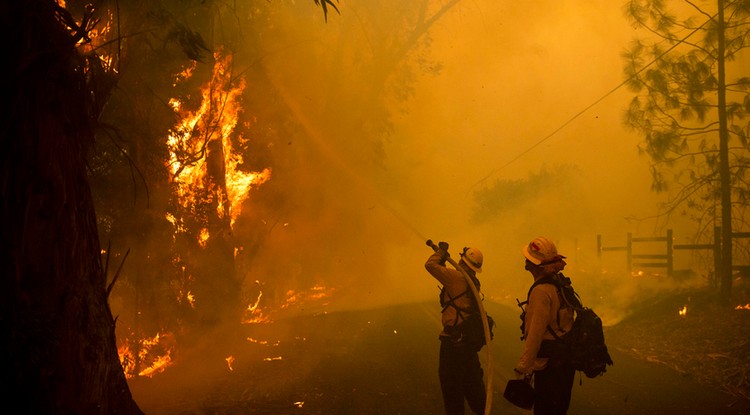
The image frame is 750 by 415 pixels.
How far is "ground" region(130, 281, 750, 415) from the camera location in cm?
746

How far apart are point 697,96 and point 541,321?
1182 cm

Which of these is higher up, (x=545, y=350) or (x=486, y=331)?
(x=486, y=331)

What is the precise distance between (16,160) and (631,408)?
23.3 feet

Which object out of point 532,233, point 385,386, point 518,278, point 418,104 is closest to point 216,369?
point 385,386

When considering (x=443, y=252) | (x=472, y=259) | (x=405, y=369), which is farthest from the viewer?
(x=405, y=369)

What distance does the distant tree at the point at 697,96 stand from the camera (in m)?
12.8

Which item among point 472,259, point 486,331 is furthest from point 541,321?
point 472,259

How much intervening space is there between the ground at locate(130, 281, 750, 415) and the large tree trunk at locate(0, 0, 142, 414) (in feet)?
11.5

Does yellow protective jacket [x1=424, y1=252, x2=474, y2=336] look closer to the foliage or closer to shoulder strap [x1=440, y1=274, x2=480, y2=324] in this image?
shoulder strap [x1=440, y1=274, x2=480, y2=324]

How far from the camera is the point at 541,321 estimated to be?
4344mm

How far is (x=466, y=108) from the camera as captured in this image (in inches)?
2621

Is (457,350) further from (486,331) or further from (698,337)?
(698,337)

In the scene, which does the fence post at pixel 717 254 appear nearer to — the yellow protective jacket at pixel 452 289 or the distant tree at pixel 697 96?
the distant tree at pixel 697 96

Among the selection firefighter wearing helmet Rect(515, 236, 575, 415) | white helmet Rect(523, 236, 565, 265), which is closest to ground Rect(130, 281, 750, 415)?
firefighter wearing helmet Rect(515, 236, 575, 415)
